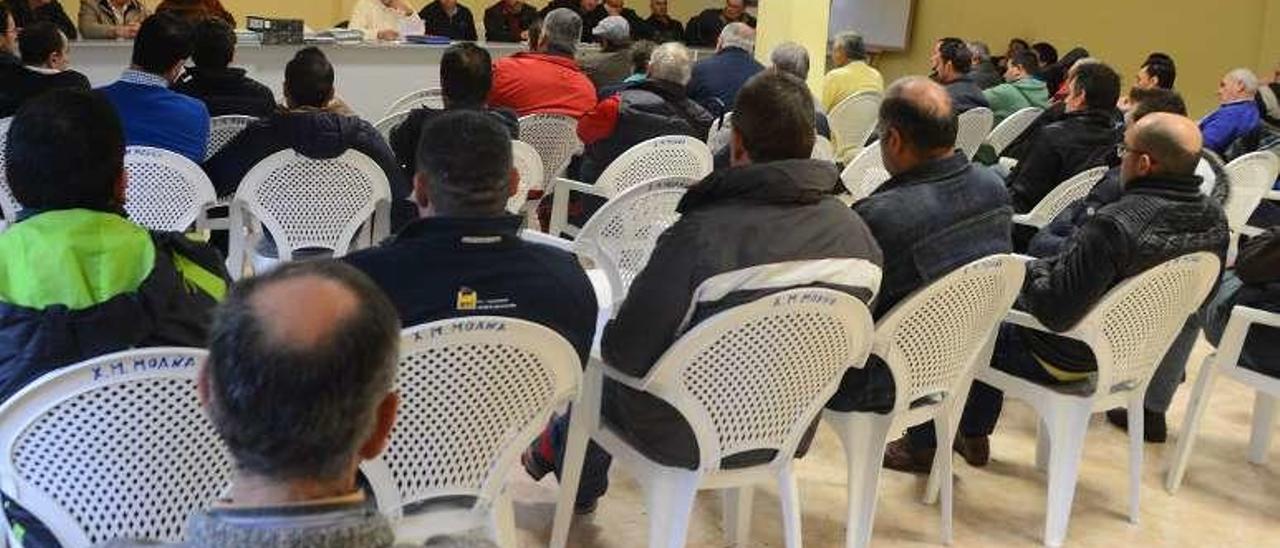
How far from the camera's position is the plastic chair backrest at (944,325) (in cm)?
287

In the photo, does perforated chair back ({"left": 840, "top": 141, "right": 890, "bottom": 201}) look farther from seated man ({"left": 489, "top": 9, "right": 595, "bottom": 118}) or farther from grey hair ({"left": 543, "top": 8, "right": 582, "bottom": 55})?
grey hair ({"left": 543, "top": 8, "right": 582, "bottom": 55})

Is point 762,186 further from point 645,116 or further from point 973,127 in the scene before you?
point 973,127

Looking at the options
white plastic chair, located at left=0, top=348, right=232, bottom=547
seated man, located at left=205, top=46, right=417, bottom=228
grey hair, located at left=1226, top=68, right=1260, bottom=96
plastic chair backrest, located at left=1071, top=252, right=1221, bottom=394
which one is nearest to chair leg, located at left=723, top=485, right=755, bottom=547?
plastic chair backrest, located at left=1071, top=252, right=1221, bottom=394

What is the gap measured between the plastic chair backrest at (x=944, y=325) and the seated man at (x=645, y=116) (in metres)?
2.15

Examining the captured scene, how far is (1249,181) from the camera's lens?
5.07 metres

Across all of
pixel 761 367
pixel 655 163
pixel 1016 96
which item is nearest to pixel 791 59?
pixel 655 163

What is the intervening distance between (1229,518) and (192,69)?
11.9 ft

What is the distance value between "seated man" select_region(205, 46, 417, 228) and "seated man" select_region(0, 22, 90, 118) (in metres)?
0.73

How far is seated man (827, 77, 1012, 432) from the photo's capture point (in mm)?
2996

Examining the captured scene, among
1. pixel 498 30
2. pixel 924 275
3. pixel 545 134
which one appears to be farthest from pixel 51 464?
pixel 498 30

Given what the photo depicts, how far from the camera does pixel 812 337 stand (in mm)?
2549

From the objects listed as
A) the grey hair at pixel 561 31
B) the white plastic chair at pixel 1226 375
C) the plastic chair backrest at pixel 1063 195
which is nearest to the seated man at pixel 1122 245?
the white plastic chair at pixel 1226 375

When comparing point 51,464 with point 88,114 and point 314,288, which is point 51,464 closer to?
point 88,114

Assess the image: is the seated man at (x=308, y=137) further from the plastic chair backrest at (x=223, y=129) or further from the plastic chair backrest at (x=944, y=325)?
the plastic chair backrest at (x=944, y=325)
